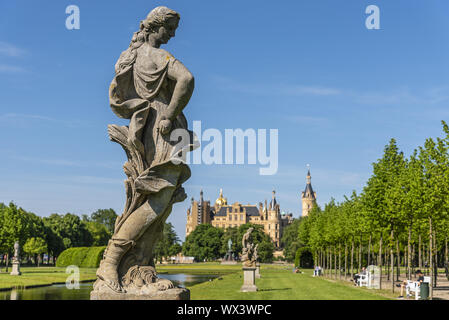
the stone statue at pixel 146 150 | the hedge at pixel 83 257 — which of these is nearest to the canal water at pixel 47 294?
the stone statue at pixel 146 150

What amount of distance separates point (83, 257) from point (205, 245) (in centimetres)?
7219

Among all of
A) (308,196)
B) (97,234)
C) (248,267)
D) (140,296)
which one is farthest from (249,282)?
(308,196)

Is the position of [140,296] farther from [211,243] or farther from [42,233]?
[211,243]

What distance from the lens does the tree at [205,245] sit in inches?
4938

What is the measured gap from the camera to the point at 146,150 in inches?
244

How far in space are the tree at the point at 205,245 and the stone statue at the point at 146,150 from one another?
394 ft

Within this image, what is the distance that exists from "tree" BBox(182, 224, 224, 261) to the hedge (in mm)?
67288

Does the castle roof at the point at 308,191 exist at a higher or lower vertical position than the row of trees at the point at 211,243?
higher

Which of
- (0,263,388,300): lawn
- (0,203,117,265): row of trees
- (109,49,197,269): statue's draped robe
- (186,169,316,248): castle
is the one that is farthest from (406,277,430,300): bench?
(186,169,316,248): castle

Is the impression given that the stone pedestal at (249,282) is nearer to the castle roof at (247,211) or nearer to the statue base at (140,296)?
the statue base at (140,296)

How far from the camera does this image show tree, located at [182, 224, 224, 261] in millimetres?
125438

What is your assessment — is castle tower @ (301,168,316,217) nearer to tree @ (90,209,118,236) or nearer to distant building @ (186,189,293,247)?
distant building @ (186,189,293,247)

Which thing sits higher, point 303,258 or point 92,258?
point 92,258
